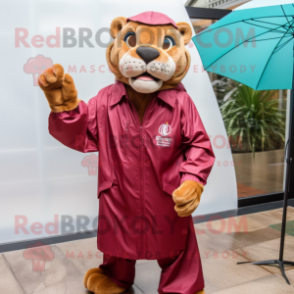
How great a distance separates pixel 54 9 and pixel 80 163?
1136 millimetres

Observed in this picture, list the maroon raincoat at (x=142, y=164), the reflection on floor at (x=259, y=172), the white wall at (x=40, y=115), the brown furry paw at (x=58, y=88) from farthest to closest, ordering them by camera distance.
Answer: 1. the reflection on floor at (x=259, y=172)
2. the white wall at (x=40, y=115)
3. the maroon raincoat at (x=142, y=164)
4. the brown furry paw at (x=58, y=88)

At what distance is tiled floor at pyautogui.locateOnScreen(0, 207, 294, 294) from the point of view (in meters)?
2.05

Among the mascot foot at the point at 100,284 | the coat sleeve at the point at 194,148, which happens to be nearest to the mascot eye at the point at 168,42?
the coat sleeve at the point at 194,148

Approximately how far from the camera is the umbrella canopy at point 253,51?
6.95ft

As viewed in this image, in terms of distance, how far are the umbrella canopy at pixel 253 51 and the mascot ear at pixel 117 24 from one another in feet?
1.77

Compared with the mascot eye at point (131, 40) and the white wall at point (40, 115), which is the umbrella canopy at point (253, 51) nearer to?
the mascot eye at point (131, 40)

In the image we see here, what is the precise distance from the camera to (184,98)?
1.80 metres

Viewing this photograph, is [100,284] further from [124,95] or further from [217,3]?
[217,3]

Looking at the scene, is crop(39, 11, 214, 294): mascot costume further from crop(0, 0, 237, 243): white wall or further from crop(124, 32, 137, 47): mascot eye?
crop(0, 0, 237, 243): white wall

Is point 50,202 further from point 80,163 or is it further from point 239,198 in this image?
point 239,198

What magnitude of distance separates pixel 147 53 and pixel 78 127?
0.46 m

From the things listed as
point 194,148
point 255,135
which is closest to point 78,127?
point 194,148

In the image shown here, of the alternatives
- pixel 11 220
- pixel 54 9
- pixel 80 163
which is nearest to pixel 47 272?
pixel 11 220

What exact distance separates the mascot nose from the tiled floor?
4.21ft
